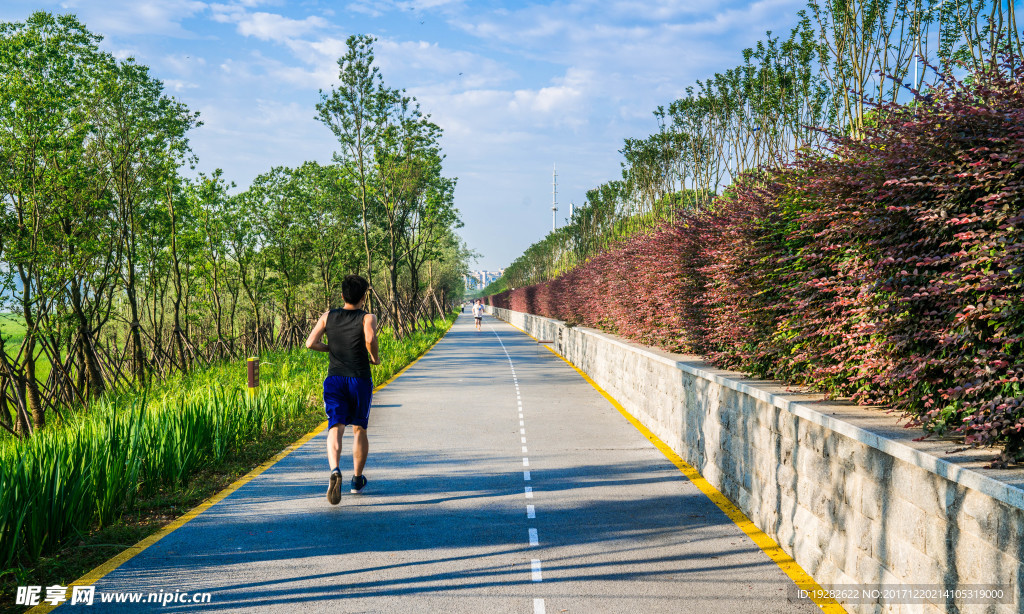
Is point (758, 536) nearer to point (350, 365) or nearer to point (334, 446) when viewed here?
point (334, 446)

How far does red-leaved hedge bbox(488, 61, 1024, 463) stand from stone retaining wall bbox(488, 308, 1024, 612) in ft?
0.97

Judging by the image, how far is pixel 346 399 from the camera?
6.58m

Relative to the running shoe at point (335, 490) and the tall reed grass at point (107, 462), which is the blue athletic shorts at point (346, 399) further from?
the tall reed grass at point (107, 462)

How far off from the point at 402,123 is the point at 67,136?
16843mm

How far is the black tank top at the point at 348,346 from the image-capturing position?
6.56m

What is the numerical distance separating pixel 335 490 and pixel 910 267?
480cm

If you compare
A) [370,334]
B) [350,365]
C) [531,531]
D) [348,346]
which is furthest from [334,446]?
[531,531]

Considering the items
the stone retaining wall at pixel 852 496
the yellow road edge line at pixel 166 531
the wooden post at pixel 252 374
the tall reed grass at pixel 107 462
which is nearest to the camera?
the stone retaining wall at pixel 852 496

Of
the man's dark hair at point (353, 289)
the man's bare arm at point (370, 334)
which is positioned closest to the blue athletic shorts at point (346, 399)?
the man's bare arm at point (370, 334)

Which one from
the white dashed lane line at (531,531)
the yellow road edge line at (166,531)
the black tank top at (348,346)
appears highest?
the black tank top at (348,346)

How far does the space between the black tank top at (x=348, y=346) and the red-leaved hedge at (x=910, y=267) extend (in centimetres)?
375

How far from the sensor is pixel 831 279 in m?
4.90

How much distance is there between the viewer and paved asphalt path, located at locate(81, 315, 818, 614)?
4.26 meters

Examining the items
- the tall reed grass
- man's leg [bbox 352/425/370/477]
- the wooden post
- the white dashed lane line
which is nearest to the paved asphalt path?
the white dashed lane line
